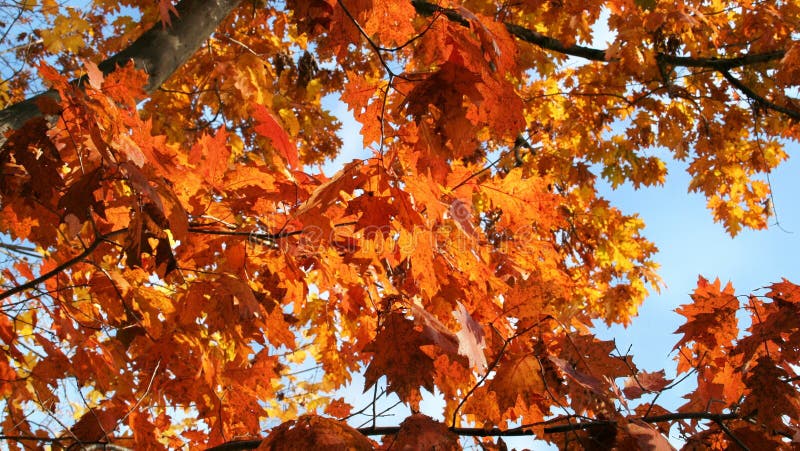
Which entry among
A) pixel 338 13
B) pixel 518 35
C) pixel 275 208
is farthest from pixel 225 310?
pixel 518 35

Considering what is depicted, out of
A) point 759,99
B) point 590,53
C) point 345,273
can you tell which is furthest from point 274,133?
point 759,99

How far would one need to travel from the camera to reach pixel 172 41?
77.8 inches

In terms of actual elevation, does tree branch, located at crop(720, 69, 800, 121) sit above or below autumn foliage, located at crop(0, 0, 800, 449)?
above

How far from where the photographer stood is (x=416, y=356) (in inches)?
57.1

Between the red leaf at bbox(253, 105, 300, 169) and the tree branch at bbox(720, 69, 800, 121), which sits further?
the tree branch at bbox(720, 69, 800, 121)

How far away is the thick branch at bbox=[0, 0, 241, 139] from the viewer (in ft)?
6.23

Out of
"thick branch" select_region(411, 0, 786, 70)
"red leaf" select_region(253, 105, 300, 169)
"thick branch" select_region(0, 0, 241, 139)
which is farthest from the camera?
"thick branch" select_region(411, 0, 786, 70)

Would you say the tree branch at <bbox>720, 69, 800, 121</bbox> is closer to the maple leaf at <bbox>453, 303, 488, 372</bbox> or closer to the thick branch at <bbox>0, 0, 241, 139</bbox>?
the maple leaf at <bbox>453, 303, 488, 372</bbox>

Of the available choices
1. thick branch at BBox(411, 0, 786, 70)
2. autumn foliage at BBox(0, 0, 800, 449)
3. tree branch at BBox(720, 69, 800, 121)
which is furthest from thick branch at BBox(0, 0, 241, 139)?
tree branch at BBox(720, 69, 800, 121)

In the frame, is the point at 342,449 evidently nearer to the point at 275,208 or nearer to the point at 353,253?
the point at 353,253

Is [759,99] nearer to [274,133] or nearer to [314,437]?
[274,133]

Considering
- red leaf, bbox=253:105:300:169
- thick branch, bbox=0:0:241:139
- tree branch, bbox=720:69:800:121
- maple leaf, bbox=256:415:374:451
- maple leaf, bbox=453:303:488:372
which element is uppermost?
tree branch, bbox=720:69:800:121

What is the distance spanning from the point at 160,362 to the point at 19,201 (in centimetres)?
92

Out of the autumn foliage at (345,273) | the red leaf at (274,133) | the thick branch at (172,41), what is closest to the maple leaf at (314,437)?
the autumn foliage at (345,273)
